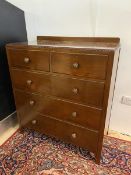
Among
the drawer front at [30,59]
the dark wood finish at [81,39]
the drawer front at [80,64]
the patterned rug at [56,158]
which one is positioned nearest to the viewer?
the drawer front at [80,64]

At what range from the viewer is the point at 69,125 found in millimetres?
1313

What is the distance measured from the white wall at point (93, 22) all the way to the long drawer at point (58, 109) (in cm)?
52

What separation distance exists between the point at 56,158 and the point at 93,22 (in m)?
1.31

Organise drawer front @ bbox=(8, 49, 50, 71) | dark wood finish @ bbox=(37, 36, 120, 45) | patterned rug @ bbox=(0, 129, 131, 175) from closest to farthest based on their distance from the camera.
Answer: drawer front @ bbox=(8, 49, 50, 71)
patterned rug @ bbox=(0, 129, 131, 175)
dark wood finish @ bbox=(37, 36, 120, 45)

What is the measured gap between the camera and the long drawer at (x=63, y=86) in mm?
1087

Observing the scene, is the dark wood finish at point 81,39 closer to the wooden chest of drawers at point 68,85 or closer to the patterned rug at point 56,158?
the wooden chest of drawers at point 68,85

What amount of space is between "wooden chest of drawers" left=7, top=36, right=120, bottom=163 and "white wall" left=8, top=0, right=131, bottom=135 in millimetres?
97

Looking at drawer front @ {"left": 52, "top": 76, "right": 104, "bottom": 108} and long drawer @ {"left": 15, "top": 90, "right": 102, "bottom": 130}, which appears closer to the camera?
drawer front @ {"left": 52, "top": 76, "right": 104, "bottom": 108}

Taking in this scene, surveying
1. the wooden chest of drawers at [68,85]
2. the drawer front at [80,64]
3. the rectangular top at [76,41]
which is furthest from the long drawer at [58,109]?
the rectangular top at [76,41]

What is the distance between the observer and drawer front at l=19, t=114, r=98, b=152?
1.26 metres

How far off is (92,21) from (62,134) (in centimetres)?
109

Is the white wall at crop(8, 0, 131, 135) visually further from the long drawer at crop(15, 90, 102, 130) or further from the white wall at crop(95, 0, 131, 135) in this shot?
the long drawer at crop(15, 90, 102, 130)

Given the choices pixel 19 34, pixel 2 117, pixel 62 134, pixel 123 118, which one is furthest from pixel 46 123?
pixel 19 34

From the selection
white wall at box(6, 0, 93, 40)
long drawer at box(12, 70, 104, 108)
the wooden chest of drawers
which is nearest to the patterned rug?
the wooden chest of drawers
